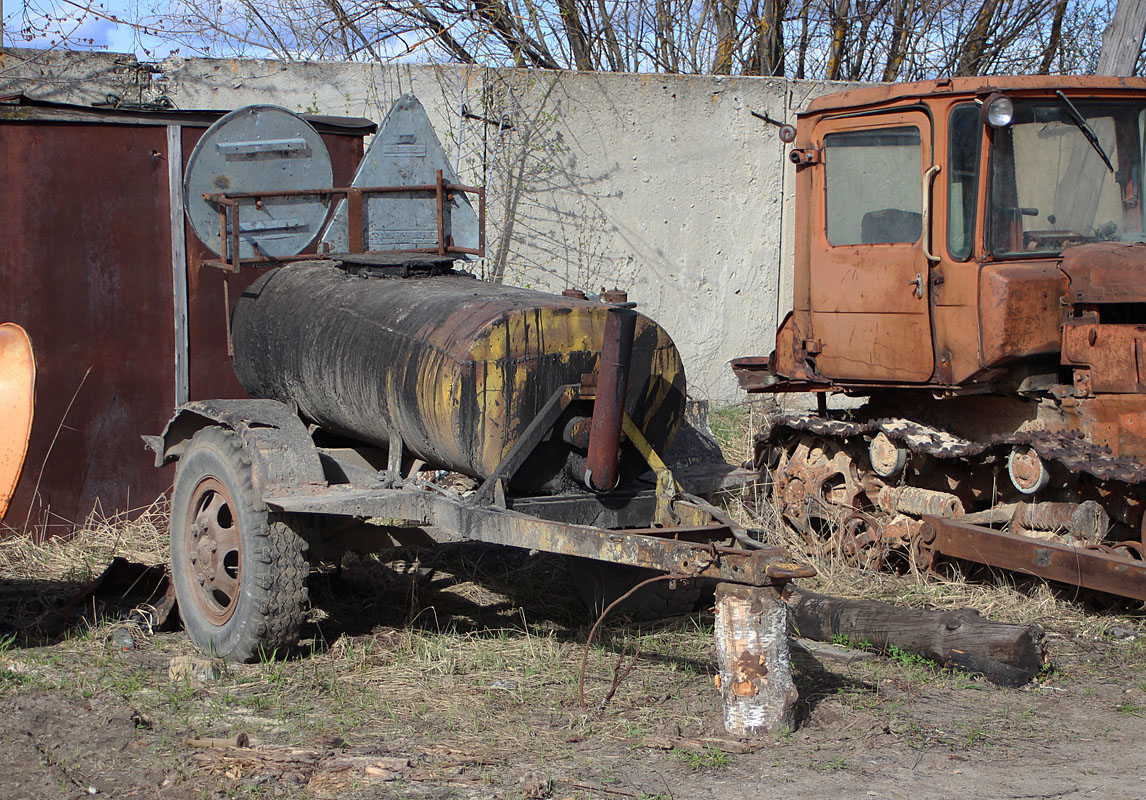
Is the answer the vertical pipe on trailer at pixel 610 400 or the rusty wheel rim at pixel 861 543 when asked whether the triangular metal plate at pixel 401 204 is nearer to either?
the vertical pipe on trailer at pixel 610 400

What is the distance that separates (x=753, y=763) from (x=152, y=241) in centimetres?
518

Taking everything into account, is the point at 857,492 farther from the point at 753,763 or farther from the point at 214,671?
the point at 214,671

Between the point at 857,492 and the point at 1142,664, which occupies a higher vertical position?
the point at 857,492

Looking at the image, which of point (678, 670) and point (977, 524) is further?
point (977, 524)

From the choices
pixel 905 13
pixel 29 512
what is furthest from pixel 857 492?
pixel 905 13

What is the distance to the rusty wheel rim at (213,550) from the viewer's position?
526 centimetres

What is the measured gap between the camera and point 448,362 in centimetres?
453

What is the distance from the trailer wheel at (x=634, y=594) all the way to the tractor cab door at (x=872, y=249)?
1.61 metres

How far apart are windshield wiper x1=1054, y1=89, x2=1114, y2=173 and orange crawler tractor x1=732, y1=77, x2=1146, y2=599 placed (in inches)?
0.4

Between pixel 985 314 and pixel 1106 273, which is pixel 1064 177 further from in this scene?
pixel 985 314

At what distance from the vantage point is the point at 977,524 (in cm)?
610

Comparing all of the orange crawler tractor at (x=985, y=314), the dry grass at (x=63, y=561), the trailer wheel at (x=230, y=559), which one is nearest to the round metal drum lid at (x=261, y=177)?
the trailer wheel at (x=230, y=559)

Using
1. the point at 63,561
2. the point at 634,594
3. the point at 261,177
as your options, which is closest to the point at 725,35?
the point at 261,177

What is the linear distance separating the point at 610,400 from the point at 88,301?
428cm
